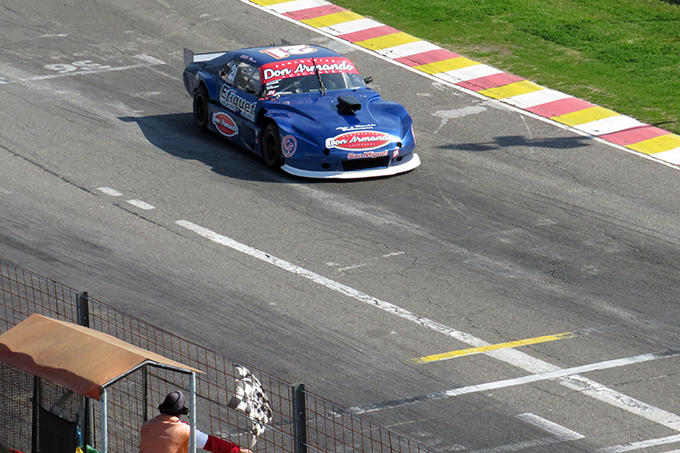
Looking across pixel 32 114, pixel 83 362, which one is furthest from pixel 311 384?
pixel 32 114

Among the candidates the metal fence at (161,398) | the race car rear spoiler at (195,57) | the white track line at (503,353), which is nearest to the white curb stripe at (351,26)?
the race car rear spoiler at (195,57)

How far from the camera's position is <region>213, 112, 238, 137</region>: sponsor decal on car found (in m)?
15.6

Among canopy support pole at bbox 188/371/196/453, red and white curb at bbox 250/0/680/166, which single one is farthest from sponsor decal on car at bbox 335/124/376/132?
canopy support pole at bbox 188/371/196/453

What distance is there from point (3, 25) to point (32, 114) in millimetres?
5840

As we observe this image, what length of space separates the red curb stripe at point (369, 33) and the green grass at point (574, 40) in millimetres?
355

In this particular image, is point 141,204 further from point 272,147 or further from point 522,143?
point 522,143

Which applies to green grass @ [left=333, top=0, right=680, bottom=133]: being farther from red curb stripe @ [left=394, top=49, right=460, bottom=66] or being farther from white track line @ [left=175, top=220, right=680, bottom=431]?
white track line @ [left=175, top=220, right=680, bottom=431]

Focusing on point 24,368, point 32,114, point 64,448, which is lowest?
point 32,114

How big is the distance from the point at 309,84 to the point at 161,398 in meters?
7.31

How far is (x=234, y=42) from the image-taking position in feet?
69.9

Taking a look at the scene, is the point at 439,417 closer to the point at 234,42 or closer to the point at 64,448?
the point at 64,448

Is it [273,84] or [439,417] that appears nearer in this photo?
[439,417]

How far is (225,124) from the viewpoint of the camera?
621 inches

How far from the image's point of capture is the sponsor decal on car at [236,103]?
596 inches
